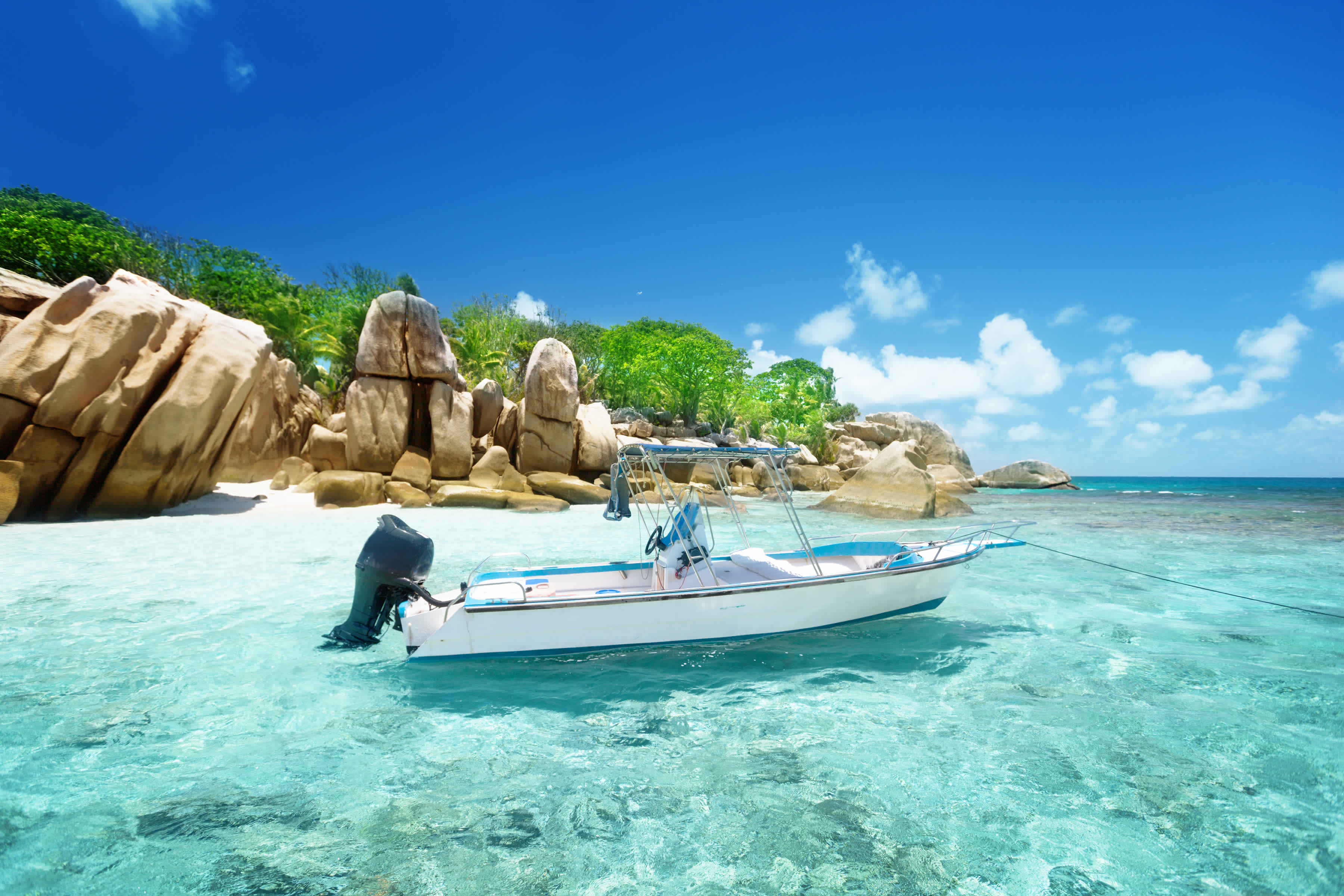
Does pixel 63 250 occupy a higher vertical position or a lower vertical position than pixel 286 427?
higher

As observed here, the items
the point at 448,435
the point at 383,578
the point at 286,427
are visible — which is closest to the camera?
the point at 383,578

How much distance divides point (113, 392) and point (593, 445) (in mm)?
14214

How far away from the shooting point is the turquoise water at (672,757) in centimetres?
338

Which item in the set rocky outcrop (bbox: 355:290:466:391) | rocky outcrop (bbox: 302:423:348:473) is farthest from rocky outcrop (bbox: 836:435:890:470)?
rocky outcrop (bbox: 302:423:348:473)

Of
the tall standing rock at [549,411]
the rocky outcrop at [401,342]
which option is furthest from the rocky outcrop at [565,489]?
the rocky outcrop at [401,342]

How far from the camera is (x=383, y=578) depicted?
590cm

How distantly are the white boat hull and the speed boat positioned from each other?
1 centimetres

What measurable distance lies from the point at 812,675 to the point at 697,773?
91.6 inches

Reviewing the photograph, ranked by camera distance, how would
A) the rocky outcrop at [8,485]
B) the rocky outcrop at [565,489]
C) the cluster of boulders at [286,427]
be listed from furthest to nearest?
1. the rocky outcrop at [565,489]
2. the cluster of boulders at [286,427]
3. the rocky outcrop at [8,485]

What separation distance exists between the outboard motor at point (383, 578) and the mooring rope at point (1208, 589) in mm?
6448

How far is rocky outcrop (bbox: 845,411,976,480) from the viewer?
4844 cm

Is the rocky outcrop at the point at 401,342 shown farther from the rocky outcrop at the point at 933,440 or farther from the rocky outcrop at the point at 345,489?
the rocky outcrop at the point at 933,440

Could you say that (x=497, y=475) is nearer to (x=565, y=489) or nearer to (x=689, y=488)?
(x=565, y=489)

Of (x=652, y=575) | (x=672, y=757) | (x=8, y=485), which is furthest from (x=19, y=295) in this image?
(x=672, y=757)
